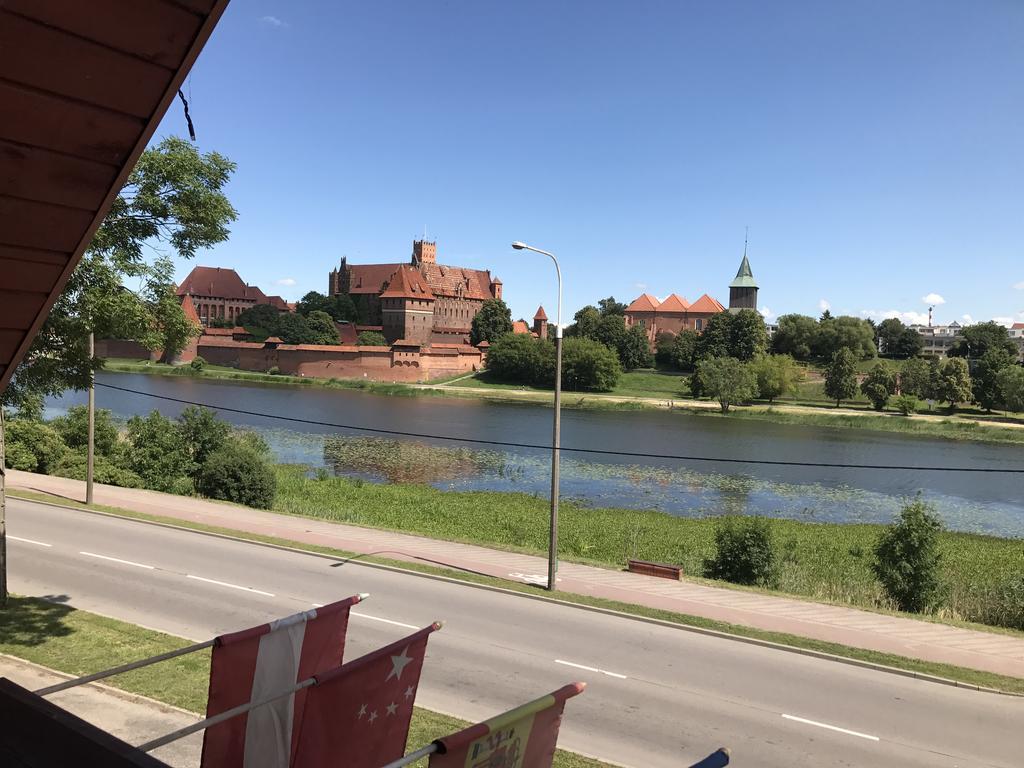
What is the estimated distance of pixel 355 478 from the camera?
104 ft

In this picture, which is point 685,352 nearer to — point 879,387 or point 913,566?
point 879,387

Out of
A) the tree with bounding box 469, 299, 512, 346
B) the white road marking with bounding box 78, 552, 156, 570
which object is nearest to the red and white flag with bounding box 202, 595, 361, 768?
the white road marking with bounding box 78, 552, 156, 570

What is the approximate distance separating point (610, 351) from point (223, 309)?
70902 mm

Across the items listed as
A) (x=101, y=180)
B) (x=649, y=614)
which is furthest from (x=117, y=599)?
(x=101, y=180)

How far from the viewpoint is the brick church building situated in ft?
354

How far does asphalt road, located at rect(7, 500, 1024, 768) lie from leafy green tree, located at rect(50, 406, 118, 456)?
1230 cm

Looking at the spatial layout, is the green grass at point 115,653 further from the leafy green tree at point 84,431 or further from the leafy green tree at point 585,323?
the leafy green tree at point 585,323

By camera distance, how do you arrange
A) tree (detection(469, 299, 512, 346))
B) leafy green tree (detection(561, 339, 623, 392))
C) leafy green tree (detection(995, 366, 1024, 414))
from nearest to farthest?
leafy green tree (detection(995, 366, 1024, 414)) < leafy green tree (detection(561, 339, 623, 392)) < tree (detection(469, 299, 512, 346))

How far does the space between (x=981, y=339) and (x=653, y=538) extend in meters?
104

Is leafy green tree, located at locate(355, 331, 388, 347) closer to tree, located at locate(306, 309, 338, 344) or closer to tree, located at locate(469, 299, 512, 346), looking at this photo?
tree, located at locate(306, 309, 338, 344)

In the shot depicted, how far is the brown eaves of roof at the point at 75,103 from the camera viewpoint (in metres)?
2.18

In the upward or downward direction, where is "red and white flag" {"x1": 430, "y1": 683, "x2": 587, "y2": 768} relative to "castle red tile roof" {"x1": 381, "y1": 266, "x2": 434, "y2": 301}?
downward

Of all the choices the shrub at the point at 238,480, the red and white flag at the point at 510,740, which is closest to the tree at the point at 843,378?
the shrub at the point at 238,480

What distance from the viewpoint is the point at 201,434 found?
2538 centimetres
